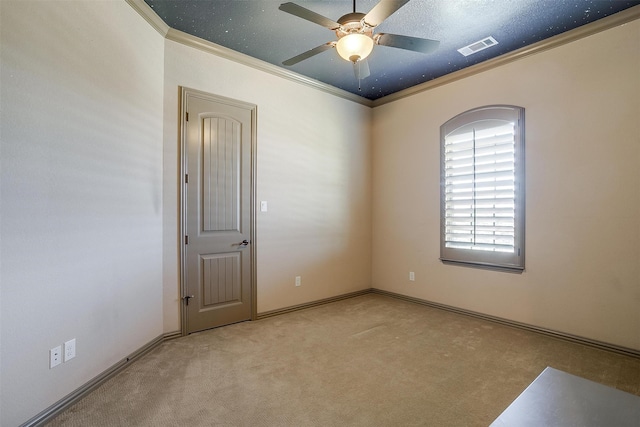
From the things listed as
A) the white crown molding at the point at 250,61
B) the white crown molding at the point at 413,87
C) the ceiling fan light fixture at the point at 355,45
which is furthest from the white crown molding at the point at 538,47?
the ceiling fan light fixture at the point at 355,45

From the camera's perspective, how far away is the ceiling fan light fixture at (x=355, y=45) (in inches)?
84.9

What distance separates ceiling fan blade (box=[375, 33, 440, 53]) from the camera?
7.19ft

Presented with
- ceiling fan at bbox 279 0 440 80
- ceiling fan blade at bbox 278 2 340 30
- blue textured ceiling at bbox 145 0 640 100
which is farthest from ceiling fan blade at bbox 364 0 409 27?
blue textured ceiling at bbox 145 0 640 100

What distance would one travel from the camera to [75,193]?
2043 millimetres

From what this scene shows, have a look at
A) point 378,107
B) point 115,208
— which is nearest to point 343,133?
point 378,107

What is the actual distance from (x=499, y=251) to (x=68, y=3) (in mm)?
4215

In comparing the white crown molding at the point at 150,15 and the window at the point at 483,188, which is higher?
the white crown molding at the point at 150,15

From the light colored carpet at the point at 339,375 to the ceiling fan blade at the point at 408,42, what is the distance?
2379mm

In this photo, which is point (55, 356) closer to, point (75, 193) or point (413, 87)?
point (75, 193)

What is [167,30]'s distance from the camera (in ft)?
9.66

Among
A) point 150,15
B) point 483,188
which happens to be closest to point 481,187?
point 483,188

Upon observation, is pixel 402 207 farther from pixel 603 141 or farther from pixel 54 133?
pixel 54 133

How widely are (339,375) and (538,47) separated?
3618 millimetres

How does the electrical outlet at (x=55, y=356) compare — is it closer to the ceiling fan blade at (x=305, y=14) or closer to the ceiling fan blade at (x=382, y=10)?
the ceiling fan blade at (x=305, y=14)
